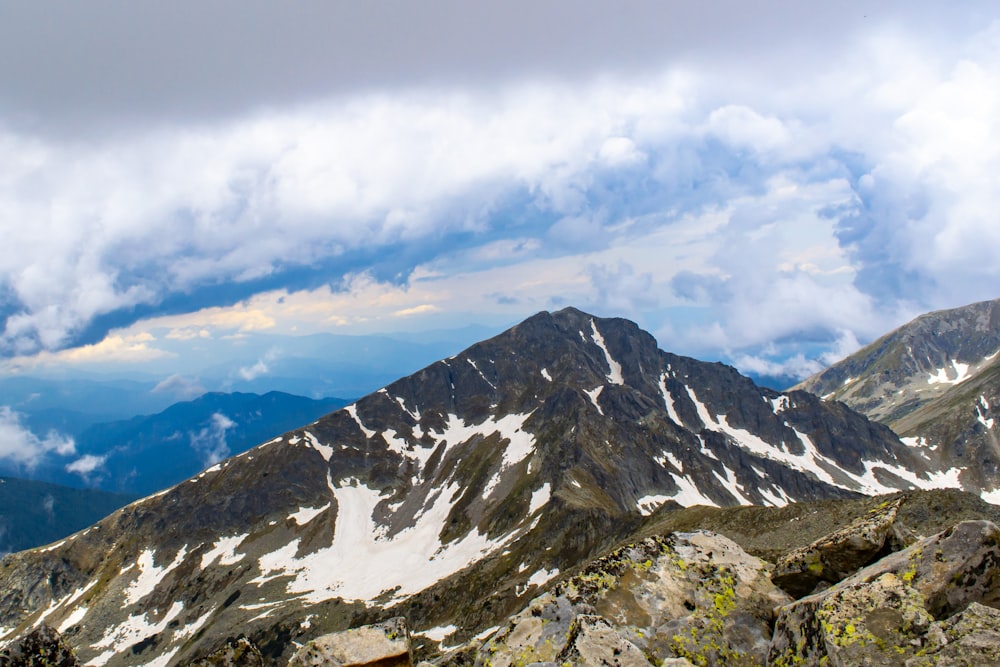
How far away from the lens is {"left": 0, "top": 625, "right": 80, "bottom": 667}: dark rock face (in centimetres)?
1145

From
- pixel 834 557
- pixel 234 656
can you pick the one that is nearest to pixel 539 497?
pixel 234 656

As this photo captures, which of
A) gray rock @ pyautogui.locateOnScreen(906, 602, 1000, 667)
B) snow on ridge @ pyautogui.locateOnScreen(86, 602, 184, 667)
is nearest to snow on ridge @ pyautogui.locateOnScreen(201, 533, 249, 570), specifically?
snow on ridge @ pyautogui.locateOnScreen(86, 602, 184, 667)

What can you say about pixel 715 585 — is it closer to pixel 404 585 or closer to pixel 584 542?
pixel 584 542

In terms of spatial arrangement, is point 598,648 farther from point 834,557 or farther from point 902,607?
point 834,557

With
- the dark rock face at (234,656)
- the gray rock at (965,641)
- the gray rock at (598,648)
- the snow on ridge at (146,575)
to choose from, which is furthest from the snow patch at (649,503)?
the gray rock at (965,641)

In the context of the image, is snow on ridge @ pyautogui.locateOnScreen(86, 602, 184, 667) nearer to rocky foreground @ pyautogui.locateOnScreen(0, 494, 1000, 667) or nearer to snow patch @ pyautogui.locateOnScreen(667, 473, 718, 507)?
snow patch @ pyautogui.locateOnScreen(667, 473, 718, 507)

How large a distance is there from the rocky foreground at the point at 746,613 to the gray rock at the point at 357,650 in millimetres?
30

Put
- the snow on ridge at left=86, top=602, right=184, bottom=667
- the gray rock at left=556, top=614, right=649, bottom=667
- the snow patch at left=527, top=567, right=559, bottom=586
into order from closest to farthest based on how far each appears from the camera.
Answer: the gray rock at left=556, top=614, right=649, bottom=667
the snow patch at left=527, top=567, right=559, bottom=586
the snow on ridge at left=86, top=602, right=184, bottom=667

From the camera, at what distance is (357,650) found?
11.8 metres

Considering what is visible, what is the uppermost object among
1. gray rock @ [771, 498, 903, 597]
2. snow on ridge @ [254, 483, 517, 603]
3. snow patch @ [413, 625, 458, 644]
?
gray rock @ [771, 498, 903, 597]

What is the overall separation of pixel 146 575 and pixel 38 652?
214 meters

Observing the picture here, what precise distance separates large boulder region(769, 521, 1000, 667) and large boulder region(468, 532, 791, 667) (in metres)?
1.29

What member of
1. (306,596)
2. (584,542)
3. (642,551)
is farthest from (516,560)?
(642,551)

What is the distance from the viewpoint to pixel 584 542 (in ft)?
403
